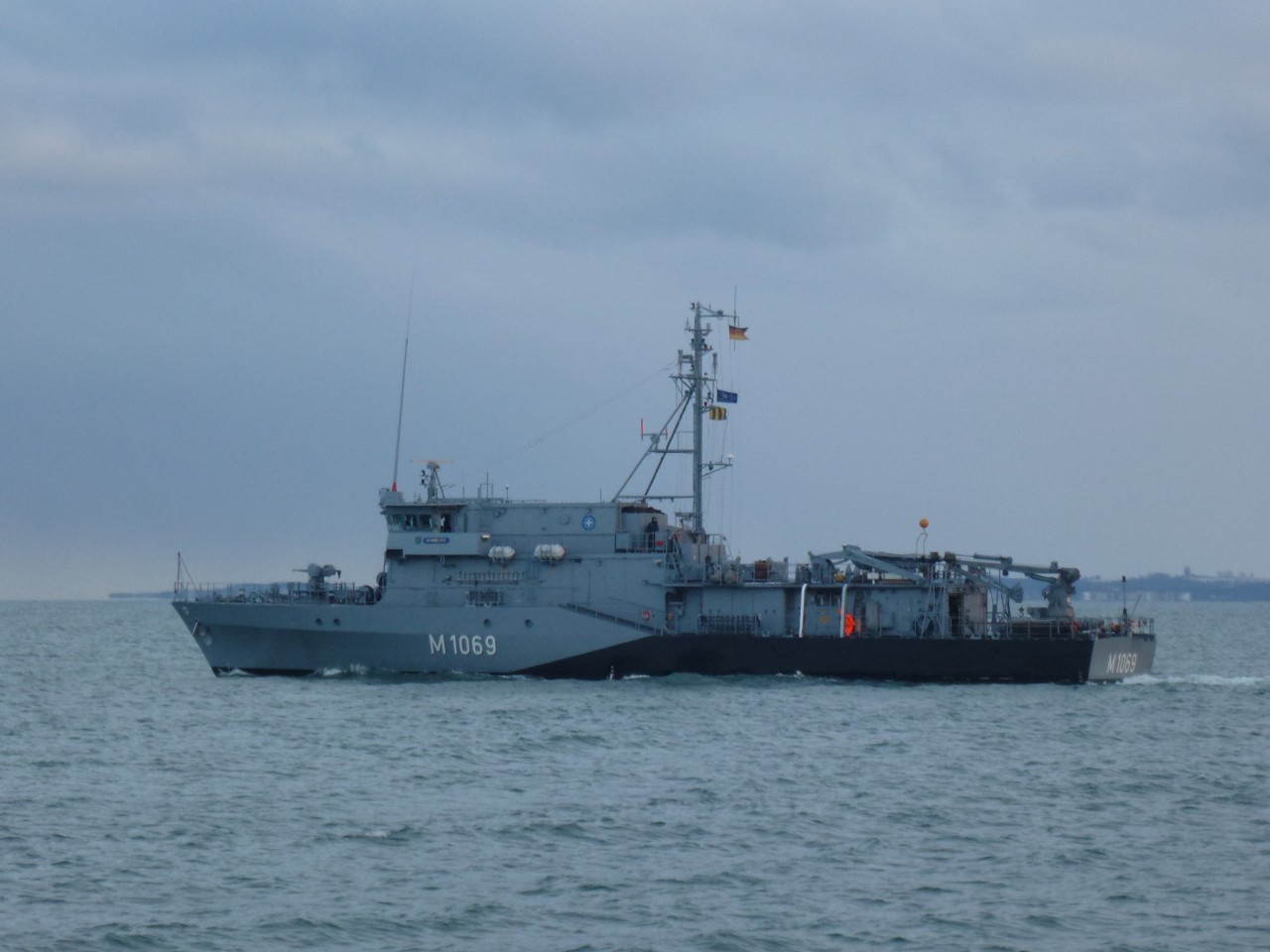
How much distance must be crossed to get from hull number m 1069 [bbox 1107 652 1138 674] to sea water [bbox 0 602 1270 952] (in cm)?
231

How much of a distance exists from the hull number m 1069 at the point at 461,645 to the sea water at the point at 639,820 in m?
2.81

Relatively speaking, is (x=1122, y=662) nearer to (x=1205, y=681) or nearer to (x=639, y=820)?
(x=1205, y=681)

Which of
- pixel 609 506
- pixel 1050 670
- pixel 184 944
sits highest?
pixel 609 506

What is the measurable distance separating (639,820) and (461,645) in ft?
66.3

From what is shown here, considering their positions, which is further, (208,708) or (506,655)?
(506,655)

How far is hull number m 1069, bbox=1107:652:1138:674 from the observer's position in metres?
43.2

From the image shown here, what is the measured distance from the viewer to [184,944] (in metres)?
17.3

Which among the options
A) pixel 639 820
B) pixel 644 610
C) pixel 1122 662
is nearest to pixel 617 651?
pixel 644 610

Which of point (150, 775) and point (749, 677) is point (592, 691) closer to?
point (749, 677)

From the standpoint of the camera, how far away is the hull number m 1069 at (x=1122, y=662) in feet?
142

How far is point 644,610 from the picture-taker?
4384 cm

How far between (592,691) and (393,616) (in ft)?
21.3

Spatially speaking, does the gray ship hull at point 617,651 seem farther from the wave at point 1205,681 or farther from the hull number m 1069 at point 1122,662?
the wave at point 1205,681

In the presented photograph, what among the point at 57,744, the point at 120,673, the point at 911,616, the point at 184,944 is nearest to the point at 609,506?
the point at 911,616
